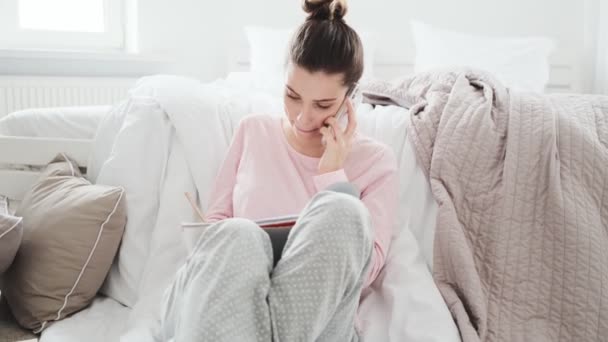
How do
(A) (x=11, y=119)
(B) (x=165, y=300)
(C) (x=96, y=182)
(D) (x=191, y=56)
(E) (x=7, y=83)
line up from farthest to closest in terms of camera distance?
1. (D) (x=191, y=56)
2. (E) (x=7, y=83)
3. (A) (x=11, y=119)
4. (C) (x=96, y=182)
5. (B) (x=165, y=300)

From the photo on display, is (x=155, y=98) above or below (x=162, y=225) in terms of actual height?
above

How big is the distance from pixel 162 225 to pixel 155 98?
0.33 meters

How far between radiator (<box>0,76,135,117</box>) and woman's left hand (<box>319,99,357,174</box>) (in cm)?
198

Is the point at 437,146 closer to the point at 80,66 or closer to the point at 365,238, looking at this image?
the point at 365,238

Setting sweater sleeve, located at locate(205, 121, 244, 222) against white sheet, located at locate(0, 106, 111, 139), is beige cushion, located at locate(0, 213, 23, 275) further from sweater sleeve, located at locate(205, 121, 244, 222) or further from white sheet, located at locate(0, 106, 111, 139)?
white sheet, located at locate(0, 106, 111, 139)

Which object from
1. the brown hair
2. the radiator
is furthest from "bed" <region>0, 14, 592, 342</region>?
the radiator

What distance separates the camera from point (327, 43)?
1.20 metres

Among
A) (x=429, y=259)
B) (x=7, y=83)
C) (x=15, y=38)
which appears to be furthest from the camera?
(x=15, y=38)

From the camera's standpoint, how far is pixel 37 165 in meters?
1.57

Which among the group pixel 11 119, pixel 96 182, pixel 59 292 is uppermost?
pixel 11 119

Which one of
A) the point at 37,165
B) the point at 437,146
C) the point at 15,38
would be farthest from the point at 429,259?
the point at 15,38

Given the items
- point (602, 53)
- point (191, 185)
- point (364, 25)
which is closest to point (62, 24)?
point (364, 25)

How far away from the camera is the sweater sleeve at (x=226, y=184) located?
1292mm

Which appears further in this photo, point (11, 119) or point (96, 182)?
point (11, 119)
